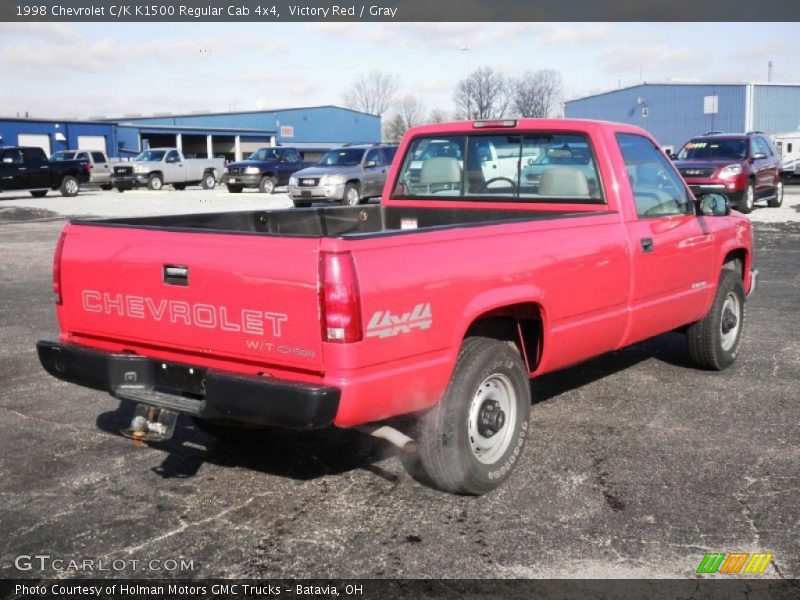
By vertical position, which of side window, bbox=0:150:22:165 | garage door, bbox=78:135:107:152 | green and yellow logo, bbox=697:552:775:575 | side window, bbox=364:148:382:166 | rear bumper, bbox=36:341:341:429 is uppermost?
garage door, bbox=78:135:107:152

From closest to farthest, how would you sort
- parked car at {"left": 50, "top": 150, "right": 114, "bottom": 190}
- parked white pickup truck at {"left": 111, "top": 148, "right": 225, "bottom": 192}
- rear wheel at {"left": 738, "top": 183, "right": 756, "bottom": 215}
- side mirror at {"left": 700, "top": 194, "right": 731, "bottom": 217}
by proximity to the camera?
side mirror at {"left": 700, "top": 194, "right": 731, "bottom": 217} < rear wheel at {"left": 738, "top": 183, "right": 756, "bottom": 215} < parked white pickup truck at {"left": 111, "top": 148, "right": 225, "bottom": 192} < parked car at {"left": 50, "top": 150, "right": 114, "bottom": 190}

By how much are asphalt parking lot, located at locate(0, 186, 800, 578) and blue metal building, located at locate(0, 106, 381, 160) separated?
52.0 m

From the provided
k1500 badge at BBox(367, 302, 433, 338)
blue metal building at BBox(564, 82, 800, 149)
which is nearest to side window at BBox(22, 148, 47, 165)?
k1500 badge at BBox(367, 302, 433, 338)

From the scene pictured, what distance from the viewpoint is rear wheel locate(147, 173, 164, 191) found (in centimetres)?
3606

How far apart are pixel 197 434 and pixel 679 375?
3602 mm

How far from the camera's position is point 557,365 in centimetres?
489

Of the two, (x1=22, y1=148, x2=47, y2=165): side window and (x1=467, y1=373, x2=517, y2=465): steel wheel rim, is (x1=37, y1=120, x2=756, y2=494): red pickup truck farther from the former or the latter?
(x1=22, y1=148, x2=47, y2=165): side window

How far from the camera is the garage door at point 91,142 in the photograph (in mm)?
57084

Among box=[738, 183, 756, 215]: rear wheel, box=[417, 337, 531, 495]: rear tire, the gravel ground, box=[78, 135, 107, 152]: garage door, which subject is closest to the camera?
box=[417, 337, 531, 495]: rear tire

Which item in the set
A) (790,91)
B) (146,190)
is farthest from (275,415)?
(790,91)

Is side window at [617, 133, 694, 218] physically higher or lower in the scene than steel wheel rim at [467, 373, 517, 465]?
higher

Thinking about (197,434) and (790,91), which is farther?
(790,91)

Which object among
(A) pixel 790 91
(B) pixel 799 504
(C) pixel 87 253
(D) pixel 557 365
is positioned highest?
(A) pixel 790 91

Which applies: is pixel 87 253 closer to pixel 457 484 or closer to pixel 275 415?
pixel 275 415
